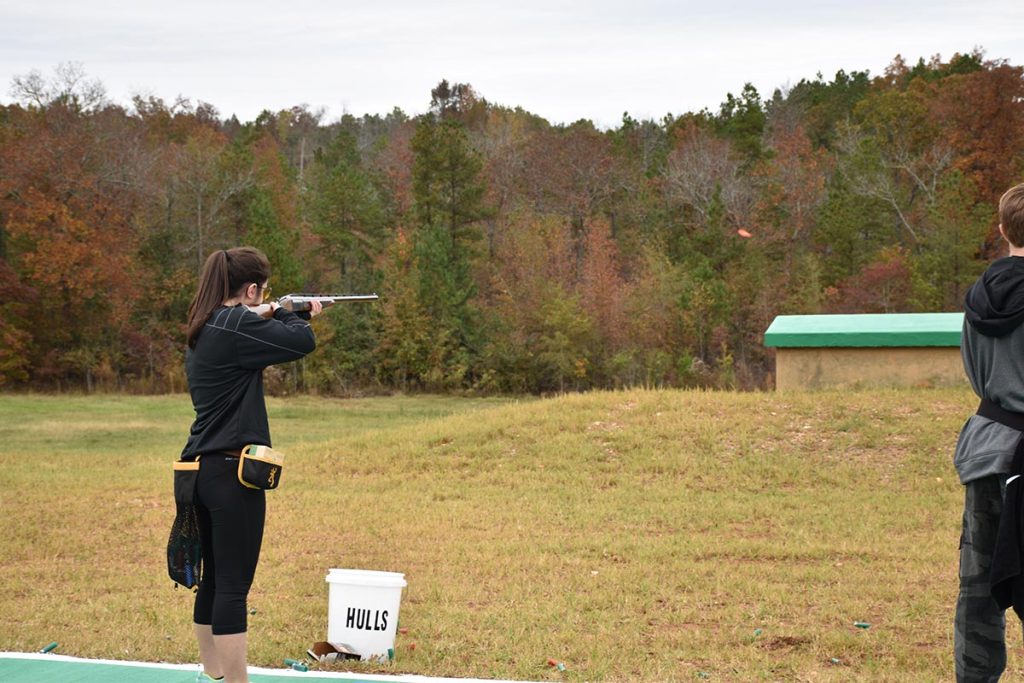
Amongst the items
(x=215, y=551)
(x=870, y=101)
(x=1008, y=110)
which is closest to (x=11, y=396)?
(x=215, y=551)

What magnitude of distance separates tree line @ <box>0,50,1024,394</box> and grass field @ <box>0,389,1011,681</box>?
64.7 feet

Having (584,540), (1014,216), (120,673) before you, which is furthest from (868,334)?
(120,673)

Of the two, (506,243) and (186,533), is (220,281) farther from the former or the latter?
(506,243)

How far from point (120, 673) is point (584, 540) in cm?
435

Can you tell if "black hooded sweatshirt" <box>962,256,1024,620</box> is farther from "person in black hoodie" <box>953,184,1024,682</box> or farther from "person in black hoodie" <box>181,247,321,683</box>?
"person in black hoodie" <box>181,247,321,683</box>

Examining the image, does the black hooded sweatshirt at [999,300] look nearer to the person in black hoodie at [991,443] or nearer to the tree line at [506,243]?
the person in black hoodie at [991,443]

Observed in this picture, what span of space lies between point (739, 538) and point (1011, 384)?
553 centimetres

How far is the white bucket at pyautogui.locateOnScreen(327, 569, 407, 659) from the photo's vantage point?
16.8 feet

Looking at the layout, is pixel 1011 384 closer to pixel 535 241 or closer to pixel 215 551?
pixel 215 551

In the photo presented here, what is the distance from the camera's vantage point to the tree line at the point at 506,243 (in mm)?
35094

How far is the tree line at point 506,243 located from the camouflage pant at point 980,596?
29.6 meters

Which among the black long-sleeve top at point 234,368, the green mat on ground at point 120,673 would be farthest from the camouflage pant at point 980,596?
the black long-sleeve top at point 234,368

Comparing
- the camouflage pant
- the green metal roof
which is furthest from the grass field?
the camouflage pant

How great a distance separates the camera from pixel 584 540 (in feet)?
28.3
